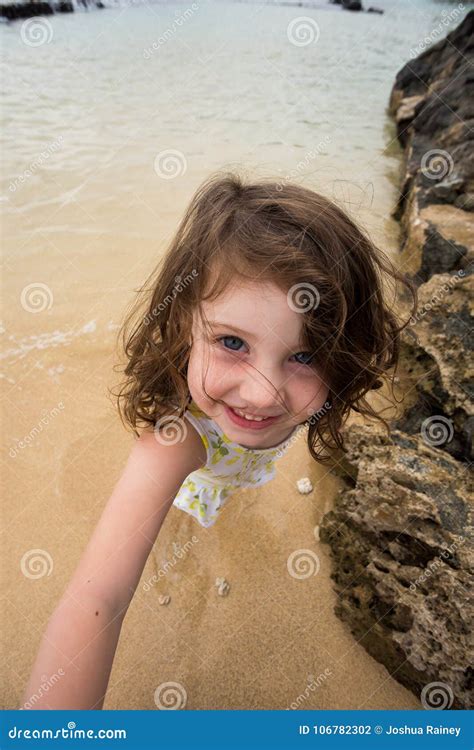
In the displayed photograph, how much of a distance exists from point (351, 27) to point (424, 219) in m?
28.4

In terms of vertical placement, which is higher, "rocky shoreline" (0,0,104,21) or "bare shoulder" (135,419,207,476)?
"rocky shoreline" (0,0,104,21)

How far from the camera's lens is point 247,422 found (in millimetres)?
1431

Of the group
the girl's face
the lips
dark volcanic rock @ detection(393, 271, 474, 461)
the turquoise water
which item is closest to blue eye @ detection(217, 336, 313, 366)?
the girl's face

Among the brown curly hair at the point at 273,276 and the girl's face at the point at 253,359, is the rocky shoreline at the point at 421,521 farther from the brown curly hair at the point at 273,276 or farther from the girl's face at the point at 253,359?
the girl's face at the point at 253,359

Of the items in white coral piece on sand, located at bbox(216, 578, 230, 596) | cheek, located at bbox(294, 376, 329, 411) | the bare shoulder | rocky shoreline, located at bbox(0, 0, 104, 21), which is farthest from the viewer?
rocky shoreline, located at bbox(0, 0, 104, 21)

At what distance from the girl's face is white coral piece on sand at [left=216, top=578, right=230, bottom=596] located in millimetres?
1035

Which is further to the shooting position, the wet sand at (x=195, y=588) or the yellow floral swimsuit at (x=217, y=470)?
the wet sand at (x=195, y=588)

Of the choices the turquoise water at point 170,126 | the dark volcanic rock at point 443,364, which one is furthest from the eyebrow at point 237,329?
the turquoise water at point 170,126

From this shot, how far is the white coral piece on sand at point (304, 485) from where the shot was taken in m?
2.54

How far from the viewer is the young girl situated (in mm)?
1205

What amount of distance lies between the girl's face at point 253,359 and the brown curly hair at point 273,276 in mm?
43

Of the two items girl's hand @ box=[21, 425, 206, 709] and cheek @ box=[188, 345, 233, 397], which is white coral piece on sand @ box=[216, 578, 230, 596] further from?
cheek @ box=[188, 345, 233, 397]

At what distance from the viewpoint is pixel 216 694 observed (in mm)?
1845

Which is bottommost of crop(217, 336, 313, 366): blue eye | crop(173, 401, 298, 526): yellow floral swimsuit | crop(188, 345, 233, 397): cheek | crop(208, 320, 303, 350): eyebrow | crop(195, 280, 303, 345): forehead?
crop(173, 401, 298, 526): yellow floral swimsuit
